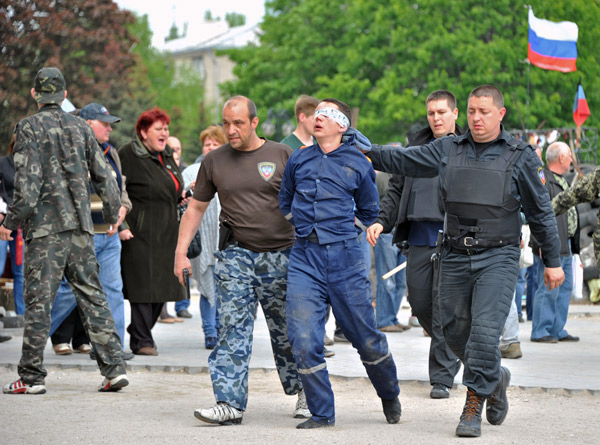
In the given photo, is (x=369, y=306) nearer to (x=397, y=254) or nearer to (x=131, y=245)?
(x=131, y=245)

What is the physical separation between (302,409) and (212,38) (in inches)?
4259

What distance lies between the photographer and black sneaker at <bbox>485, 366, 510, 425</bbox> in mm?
6555

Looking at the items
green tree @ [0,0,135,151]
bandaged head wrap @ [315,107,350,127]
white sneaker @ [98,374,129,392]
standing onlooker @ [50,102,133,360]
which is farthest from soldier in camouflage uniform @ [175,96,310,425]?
green tree @ [0,0,135,151]

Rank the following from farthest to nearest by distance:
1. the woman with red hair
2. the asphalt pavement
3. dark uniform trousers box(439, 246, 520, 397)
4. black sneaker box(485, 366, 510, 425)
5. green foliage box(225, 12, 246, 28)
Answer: green foliage box(225, 12, 246, 28) → the woman with red hair → the asphalt pavement → black sneaker box(485, 366, 510, 425) → dark uniform trousers box(439, 246, 520, 397)

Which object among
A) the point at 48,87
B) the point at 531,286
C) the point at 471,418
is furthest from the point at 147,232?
the point at 531,286

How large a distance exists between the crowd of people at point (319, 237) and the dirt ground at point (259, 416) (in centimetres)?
18

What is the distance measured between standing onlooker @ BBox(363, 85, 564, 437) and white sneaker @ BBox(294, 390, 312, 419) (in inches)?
39.4

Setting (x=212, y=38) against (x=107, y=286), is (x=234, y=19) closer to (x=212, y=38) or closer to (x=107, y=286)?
(x=212, y=38)

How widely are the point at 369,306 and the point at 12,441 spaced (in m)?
2.17

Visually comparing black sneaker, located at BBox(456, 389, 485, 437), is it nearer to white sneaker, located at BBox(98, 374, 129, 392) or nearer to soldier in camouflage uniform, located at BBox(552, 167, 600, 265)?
white sneaker, located at BBox(98, 374, 129, 392)

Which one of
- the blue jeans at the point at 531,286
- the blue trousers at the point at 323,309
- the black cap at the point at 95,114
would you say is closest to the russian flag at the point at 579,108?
the blue jeans at the point at 531,286

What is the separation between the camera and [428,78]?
42.6m

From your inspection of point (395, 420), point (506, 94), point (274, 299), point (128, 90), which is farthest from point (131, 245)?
point (128, 90)

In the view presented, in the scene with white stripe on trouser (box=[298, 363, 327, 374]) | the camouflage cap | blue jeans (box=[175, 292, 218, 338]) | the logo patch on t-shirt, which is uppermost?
the camouflage cap
